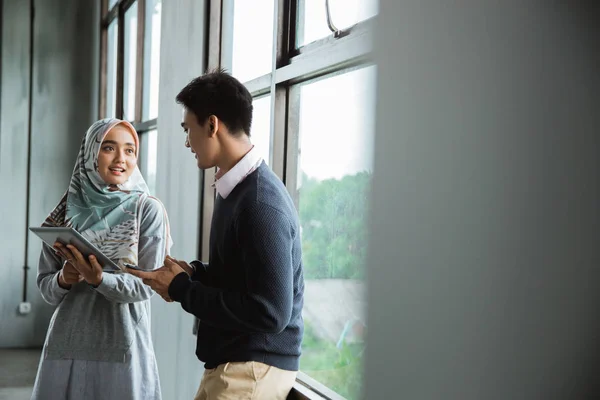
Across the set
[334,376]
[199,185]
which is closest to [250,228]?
[334,376]

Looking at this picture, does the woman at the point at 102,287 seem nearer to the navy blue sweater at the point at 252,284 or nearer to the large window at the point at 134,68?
the navy blue sweater at the point at 252,284

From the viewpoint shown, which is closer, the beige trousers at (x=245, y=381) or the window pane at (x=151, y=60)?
the beige trousers at (x=245, y=381)

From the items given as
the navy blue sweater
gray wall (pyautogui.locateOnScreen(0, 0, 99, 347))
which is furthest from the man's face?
gray wall (pyautogui.locateOnScreen(0, 0, 99, 347))

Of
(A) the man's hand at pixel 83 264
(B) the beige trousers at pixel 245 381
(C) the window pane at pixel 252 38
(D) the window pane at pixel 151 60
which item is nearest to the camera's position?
(B) the beige trousers at pixel 245 381

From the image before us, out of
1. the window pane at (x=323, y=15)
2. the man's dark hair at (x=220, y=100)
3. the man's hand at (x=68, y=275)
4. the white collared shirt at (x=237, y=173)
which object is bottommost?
the man's hand at (x=68, y=275)

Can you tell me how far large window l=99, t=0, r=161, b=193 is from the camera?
4.18m

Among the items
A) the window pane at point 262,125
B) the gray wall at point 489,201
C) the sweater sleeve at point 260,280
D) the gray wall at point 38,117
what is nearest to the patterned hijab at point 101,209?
the window pane at point 262,125

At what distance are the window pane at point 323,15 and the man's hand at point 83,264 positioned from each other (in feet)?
3.15

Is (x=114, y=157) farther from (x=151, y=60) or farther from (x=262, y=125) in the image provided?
(x=151, y=60)

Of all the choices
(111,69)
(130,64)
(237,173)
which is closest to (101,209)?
(237,173)

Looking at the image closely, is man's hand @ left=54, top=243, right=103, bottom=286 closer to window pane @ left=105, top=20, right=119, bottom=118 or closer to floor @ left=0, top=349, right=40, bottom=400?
floor @ left=0, top=349, right=40, bottom=400

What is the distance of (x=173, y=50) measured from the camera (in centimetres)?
Answer: 309

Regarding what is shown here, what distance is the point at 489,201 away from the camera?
38.7 inches

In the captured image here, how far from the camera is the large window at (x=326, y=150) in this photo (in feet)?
5.61
